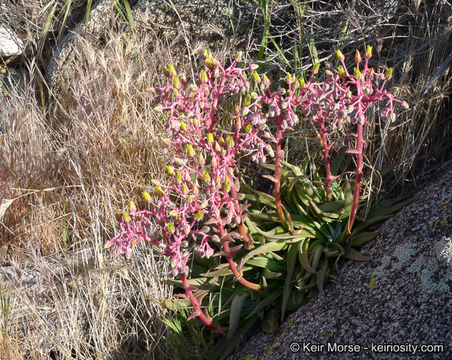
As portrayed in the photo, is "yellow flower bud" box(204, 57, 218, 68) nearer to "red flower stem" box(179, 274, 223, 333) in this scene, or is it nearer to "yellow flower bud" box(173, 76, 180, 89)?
"yellow flower bud" box(173, 76, 180, 89)

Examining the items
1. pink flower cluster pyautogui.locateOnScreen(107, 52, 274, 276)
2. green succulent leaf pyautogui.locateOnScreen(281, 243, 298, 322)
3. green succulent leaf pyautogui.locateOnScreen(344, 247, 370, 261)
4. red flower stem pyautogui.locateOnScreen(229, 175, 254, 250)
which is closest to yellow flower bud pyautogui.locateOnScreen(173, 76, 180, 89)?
pink flower cluster pyautogui.locateOnScreen(107, 52, 274, 276)

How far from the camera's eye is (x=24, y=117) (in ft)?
10.7

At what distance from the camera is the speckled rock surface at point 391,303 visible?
1751 millimetres

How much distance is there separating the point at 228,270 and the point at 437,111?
54.2 inches

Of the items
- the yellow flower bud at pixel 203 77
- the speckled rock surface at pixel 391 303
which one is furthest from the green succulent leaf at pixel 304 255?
the yellow flower bud at pixel 203 77

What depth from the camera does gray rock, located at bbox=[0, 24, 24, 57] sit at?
445cm

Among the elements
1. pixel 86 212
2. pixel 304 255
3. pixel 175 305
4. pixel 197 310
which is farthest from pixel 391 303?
pixel 86 212

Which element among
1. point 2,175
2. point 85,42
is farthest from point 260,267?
point 85,42

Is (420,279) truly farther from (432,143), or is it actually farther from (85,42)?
(85,42)

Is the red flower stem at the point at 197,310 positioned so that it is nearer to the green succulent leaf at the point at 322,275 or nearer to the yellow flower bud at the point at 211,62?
the green succulent leaf at the point at 322,275

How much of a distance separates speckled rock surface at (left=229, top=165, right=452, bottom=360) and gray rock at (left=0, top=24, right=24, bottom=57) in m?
3.48

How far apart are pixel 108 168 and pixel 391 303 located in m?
1.80

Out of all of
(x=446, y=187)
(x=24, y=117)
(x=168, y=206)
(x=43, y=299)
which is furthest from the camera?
(x=24, y=117)

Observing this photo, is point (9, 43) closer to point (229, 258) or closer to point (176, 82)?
point (176, 82)
